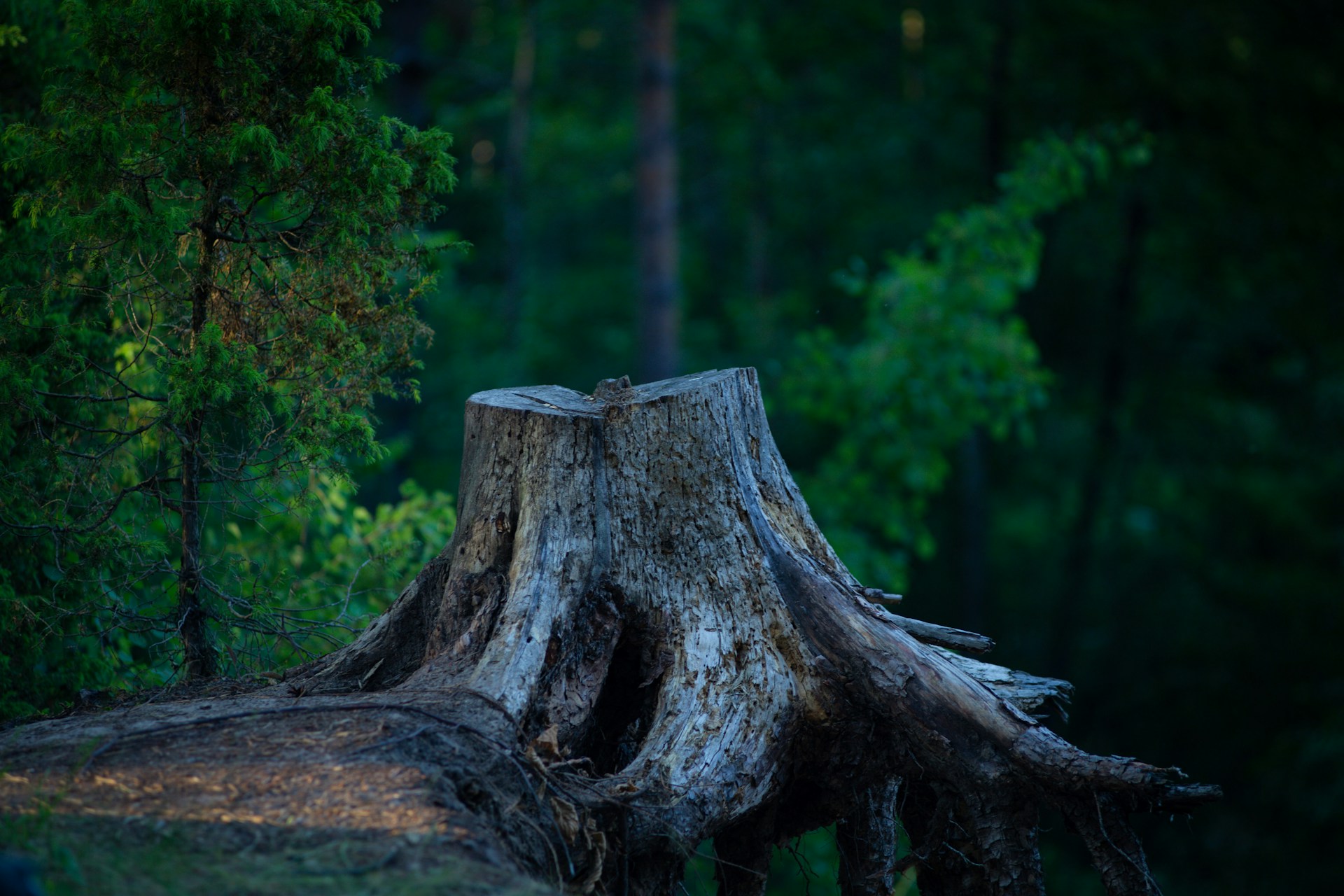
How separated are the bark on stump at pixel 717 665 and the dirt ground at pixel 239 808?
0.47 m

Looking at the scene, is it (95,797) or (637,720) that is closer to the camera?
(95,797)

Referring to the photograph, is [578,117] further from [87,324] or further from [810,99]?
[87,324]

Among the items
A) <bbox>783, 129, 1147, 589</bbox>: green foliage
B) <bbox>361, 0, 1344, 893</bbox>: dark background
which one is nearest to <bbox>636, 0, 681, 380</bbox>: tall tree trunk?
<bbox>783, 129, 1147, 589</bbox>: green foliage

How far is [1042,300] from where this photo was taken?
15914 millimetres

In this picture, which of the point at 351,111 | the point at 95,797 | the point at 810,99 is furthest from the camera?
the point at 810,99

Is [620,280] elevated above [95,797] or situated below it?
above

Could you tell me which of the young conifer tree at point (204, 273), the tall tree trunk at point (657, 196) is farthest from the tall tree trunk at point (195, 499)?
the tall tree trunk at point (657, 196)

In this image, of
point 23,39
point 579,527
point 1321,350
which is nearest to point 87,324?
point 23,39

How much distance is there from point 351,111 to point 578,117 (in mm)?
12709

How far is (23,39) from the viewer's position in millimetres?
4707

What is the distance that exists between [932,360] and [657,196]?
3.23 m

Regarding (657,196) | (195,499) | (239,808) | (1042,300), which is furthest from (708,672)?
(1042,300)

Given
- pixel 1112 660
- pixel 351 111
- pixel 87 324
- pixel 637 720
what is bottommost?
pixel 1112 660

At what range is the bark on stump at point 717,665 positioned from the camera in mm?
3316
